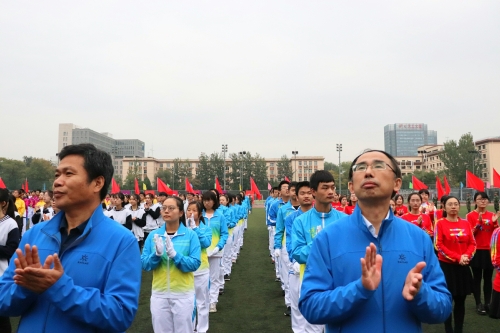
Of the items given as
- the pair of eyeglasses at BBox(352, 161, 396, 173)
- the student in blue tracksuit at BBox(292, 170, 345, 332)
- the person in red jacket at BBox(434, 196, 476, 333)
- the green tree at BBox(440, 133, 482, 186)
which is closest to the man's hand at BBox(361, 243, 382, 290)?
the pair of eyeglasses at BBox(352, 161, 396, 173)

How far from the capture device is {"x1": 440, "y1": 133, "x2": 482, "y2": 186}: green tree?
67.9m

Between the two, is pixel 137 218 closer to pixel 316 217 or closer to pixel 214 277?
pixel 214 277

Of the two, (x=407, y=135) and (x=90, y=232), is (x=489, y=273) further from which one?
(x=407, y=135)

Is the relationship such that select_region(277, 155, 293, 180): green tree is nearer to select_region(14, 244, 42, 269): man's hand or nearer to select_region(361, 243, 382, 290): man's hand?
select_region(361, 243, 382, 290): man's hand

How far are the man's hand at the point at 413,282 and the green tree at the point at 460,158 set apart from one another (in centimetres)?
7539

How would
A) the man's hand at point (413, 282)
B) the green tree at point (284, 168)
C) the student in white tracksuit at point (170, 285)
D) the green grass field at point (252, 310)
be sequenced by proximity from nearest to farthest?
the man's hand at point (413, 282) → the student in white tracksuit at point (170, 285) → the green grass field at point (252, 310) → the green tree at point (284, 168)

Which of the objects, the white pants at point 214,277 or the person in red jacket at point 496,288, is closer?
the person in red jacket at point 496,288

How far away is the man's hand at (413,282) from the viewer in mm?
1840

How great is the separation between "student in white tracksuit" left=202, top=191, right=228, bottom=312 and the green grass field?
327 mm

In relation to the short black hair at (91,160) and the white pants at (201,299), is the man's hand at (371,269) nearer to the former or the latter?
the short black hair at (91,160)

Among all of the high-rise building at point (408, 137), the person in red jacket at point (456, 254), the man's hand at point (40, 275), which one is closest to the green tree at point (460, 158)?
the person in red jacket at point (456, 254)

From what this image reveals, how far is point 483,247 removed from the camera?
657 centimetres

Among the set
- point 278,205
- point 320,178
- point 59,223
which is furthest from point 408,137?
point 59,223

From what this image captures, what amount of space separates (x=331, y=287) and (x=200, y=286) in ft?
12.8
